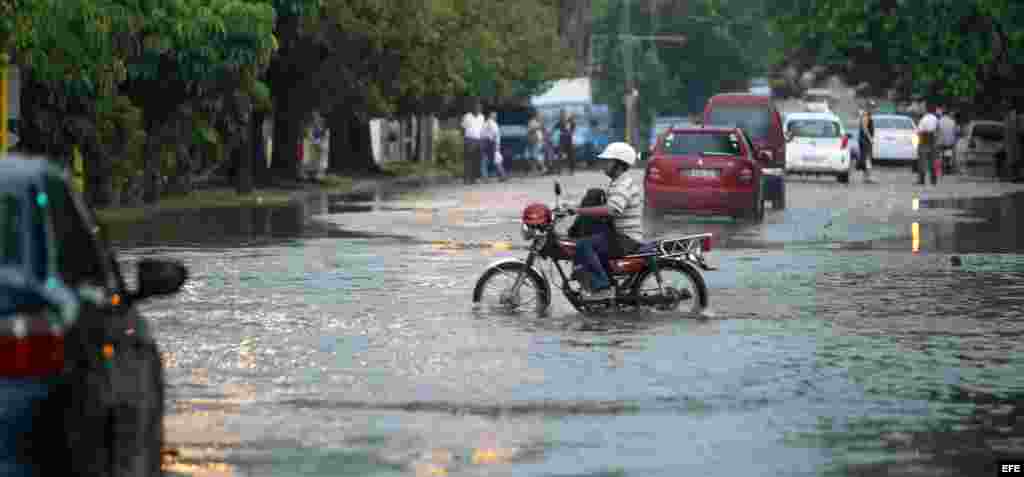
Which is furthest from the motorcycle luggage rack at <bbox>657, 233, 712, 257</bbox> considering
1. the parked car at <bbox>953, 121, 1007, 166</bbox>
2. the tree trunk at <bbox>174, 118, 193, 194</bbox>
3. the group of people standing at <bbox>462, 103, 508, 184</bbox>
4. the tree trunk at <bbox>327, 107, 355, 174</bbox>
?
the parked car at <bbox>953, 121, 1007, 166</bbox>

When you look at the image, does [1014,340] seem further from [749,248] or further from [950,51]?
[950,51]

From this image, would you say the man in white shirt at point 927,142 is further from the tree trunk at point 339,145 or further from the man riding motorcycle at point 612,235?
the man riding motorcycle at point 612,235

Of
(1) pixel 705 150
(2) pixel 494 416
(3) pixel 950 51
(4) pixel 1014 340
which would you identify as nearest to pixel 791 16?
(3) pixel 950 51

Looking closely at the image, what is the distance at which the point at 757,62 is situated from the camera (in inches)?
5084

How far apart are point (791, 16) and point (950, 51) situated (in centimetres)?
1264

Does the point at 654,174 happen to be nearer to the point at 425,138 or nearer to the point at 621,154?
the point at 621,154

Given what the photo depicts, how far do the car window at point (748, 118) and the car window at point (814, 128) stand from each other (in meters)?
9.56

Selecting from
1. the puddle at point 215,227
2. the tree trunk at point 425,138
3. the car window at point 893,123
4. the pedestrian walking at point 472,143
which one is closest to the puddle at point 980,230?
the puddle at point 215,227

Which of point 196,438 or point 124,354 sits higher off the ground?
point 124,354

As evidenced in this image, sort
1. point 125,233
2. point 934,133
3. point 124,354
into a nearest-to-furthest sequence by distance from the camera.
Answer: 1. point 124,354
2. point 125,233
3. point 934,133

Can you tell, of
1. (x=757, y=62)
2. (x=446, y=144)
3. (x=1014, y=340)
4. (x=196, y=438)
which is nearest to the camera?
(x=196, y=438)

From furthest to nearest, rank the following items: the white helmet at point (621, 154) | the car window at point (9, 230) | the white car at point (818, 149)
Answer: the white car at point (818, 149)
the white helmet at point (621, 154)
the car window at point (9, 230)

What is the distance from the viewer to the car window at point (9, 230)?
677 cm

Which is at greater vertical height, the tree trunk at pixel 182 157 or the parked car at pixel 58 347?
the parked car at pixel 58 347
